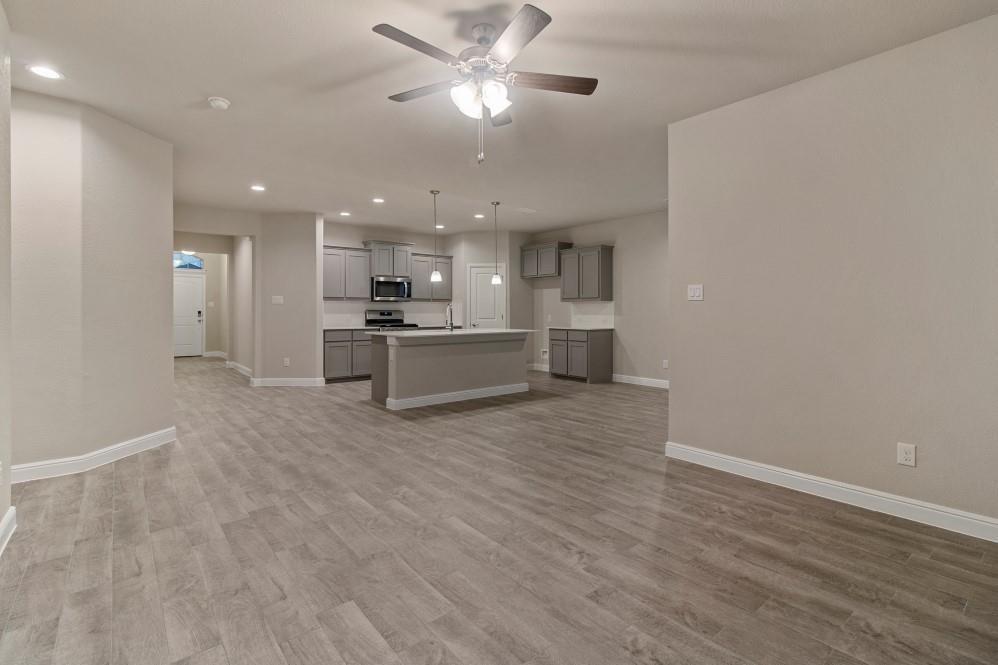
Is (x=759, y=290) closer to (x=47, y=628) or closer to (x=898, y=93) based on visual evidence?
(x=898, y=93)

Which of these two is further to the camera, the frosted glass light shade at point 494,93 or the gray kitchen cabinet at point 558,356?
the gray kitchen cabinet at point 558,356

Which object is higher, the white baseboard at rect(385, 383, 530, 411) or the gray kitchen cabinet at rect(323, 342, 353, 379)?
the gray kitchen cabinet at rect(323, 342, 353, 379)

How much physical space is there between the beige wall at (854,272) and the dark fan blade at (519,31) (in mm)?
2031

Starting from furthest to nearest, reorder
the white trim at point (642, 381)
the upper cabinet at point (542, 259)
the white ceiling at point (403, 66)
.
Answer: the upper cabinet at point (542, 259) < the white trim at point (642, 381) < the white ceiling at point (403, 66)

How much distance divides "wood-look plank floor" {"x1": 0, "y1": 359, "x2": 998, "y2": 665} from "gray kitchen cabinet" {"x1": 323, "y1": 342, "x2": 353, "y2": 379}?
4.02 meters

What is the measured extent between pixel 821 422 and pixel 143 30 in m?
4.71

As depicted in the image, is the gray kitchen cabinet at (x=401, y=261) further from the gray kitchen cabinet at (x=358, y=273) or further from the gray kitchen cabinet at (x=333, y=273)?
the gray kitchen cabinet at (x=333, y=273)

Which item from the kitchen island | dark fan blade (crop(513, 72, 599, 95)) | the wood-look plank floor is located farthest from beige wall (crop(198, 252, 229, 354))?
dark fan blade (crop(513, 72, 599, 95))

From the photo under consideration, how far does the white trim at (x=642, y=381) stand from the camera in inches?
292

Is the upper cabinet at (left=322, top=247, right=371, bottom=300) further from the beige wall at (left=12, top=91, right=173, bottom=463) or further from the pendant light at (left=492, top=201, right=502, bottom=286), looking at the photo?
the beige wall at (left=12, top=91, right=173, bottom=463)

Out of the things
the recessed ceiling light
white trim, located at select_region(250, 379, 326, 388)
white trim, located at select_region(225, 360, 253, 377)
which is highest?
the recessed ceiling light

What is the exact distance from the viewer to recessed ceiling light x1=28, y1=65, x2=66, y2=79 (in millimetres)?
3002

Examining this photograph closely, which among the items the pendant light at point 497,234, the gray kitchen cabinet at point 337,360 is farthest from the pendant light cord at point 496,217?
the gray kitchen cabinet at point 337,360

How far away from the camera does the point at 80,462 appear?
11.4 ft
